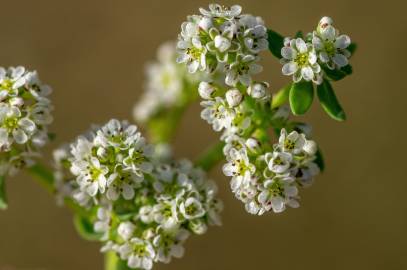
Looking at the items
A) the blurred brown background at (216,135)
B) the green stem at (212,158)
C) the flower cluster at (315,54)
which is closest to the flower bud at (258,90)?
the flower cluster at (315,54)

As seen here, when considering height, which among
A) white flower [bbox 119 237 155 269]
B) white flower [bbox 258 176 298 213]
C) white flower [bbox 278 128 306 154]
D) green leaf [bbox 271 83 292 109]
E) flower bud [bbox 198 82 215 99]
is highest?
flower bud [bbox 198 82 215 99]

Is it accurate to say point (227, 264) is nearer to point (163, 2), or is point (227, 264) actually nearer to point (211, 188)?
point (163, 2)

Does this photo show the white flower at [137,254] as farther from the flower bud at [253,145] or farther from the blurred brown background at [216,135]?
the blurred brown background at [216,135]

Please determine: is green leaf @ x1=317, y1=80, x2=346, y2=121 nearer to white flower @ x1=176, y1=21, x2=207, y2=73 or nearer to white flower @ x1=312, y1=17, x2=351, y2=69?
white flower @ x1=312, y1=17, x2=351, y2=69

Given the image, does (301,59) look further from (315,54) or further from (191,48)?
(191,48)

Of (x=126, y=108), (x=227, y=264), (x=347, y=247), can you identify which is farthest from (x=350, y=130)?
(x=126, y=108)

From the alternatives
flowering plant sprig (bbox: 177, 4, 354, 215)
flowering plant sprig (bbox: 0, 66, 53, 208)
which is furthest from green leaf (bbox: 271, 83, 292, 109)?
flowering plant sprig (bbox: 0, 66, 53, 208)
